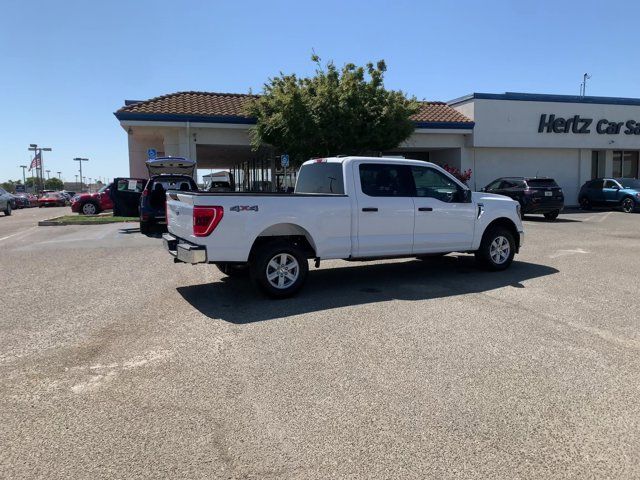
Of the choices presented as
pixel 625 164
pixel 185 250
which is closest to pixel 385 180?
pixel 185 250

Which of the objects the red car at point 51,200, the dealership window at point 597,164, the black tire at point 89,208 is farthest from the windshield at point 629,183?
the red car at point 51,200

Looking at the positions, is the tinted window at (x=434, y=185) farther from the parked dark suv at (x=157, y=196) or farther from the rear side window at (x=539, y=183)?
the rear side window at (x=539, y=183)

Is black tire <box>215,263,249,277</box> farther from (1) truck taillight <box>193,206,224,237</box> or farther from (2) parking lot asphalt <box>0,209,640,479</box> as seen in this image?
(1) truck taillight <box>193,206,224,237</box>

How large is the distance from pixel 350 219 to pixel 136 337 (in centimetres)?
340

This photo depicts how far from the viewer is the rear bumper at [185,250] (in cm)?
670

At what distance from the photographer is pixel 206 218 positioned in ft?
21.9

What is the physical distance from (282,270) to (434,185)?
2955 mm

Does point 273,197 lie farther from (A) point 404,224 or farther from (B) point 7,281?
(B) point 7,281

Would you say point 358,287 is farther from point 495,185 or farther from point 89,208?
point 89,208

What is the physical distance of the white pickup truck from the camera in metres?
6.83

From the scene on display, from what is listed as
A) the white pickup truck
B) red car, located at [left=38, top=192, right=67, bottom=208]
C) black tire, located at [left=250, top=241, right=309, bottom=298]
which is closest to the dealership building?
the white pickup truck

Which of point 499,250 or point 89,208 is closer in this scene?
point 499,250

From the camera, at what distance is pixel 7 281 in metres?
8.67

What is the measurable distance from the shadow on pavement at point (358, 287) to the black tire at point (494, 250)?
15 centimetres
